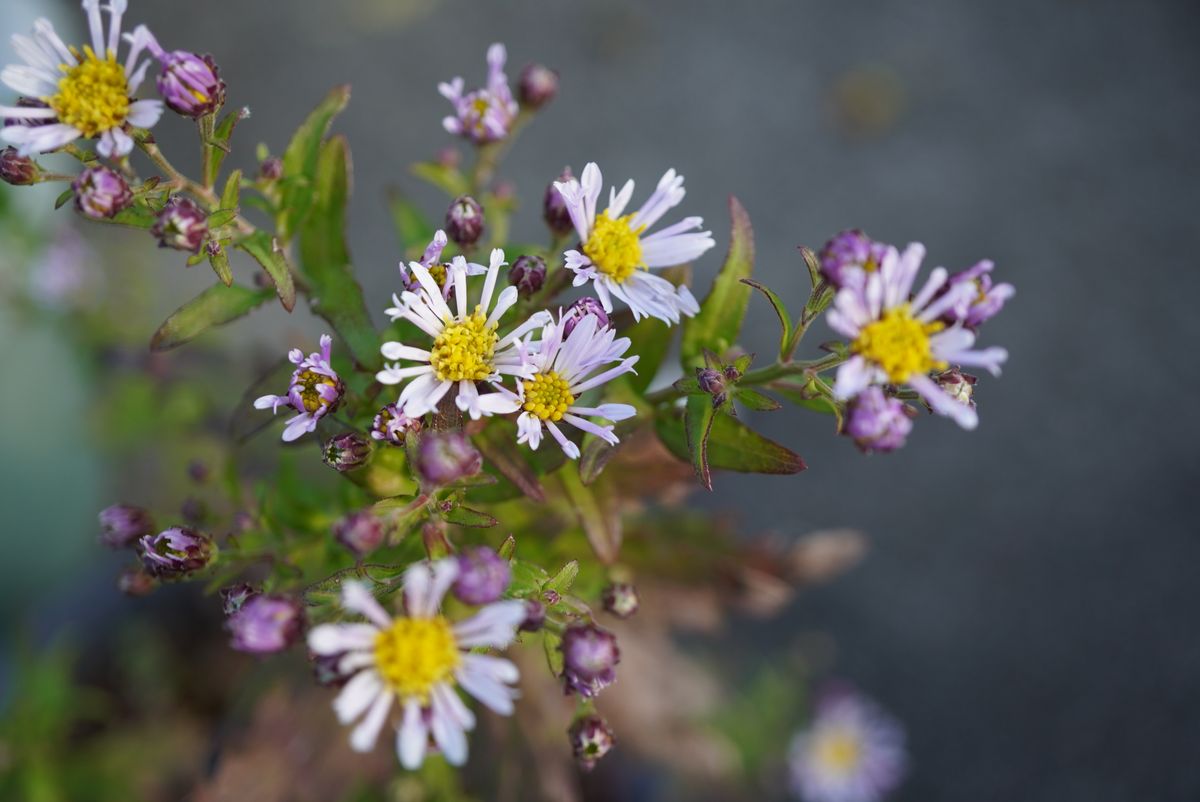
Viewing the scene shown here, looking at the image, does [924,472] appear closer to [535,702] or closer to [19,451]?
[535,702]

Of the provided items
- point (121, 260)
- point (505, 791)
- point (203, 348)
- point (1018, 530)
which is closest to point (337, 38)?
point (121, 260)

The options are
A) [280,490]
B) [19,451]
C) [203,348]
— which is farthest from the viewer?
[19,451]

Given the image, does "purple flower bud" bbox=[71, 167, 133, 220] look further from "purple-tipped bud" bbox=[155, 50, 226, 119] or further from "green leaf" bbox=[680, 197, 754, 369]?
"green leaf" bbox=[680, 197, 754, 369]

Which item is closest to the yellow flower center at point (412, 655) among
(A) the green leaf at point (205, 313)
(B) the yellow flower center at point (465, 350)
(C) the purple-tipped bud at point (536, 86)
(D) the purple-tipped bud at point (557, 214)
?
(B) the yellow flower center at point (465, 350)

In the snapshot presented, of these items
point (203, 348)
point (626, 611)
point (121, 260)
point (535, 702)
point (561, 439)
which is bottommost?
point (535, 702)

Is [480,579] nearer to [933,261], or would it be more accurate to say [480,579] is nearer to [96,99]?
[96,99]

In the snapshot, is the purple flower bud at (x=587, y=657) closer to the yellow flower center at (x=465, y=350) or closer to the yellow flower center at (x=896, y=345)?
the yellow flower center at (x=465, y=350)
